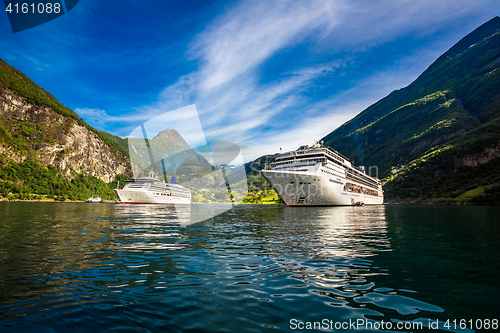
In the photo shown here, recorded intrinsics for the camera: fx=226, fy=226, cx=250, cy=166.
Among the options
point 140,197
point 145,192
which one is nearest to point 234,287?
point 145,192

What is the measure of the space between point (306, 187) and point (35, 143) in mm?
Result: 197230

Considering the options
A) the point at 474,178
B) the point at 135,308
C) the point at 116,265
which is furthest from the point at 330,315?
the point at 474,178

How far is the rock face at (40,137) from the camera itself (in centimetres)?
14919

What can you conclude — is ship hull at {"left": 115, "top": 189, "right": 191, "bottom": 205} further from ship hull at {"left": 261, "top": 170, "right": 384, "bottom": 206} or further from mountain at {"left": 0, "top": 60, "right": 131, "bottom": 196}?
mountain at {"left": 0, "top": 60, "right": 131, "bottom": 196}

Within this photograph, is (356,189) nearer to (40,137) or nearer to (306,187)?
(306,187)

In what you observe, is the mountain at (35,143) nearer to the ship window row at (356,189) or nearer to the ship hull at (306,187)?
the ship hull at (306,187)

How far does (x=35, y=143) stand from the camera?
6348 inches

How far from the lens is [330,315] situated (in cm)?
502

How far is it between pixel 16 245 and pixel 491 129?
219193mm

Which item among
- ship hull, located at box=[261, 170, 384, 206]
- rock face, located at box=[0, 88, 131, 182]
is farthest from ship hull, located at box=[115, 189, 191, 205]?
rock face, located at box=[0, 88, 131, 182]

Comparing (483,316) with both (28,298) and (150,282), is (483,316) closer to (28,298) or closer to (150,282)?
(150,282)

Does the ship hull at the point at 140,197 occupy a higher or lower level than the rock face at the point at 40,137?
lower

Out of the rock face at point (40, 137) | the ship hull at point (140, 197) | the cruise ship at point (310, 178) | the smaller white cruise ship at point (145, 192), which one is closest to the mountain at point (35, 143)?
the rock face at point (40, 137)

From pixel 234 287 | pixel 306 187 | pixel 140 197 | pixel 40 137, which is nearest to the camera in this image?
pixel 234 287
